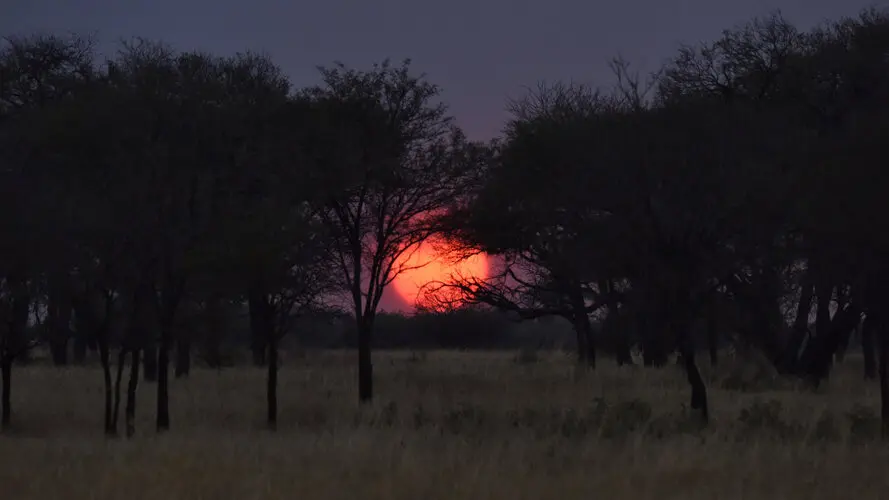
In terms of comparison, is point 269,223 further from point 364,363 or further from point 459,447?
point 459,447

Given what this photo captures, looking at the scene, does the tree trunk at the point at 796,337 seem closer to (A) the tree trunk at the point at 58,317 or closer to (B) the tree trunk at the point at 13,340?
(A) the tree trunk at the point at 58,317

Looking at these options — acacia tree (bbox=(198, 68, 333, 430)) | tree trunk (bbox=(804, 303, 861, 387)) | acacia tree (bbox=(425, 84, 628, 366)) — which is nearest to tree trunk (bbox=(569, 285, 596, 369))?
acacia tree (bbox=(425, 84, 628, 366))

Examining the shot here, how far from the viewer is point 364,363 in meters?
25.5

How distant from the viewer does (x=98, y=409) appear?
23.6m

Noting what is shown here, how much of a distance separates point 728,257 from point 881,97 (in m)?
8.74

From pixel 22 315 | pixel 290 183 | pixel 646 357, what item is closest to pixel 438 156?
pixel 290 183

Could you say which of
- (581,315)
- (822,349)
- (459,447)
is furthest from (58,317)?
(581,315)

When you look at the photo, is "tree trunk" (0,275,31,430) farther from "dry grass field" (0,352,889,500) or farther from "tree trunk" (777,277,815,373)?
"tree trunk" (777,277,815,373)

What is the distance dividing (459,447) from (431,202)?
516 inches

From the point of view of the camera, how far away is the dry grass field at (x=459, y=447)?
39.2 feet

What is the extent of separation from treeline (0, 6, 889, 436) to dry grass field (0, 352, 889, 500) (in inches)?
48.1

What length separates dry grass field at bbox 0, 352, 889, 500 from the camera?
11.9 metres

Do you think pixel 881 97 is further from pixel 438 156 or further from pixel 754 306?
pixel 438 156

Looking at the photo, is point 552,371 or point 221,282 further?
point 552,371
